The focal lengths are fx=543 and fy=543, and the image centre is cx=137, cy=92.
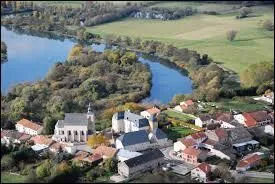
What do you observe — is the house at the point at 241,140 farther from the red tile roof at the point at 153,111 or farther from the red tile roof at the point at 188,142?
the red tile roof at the point at 153,111

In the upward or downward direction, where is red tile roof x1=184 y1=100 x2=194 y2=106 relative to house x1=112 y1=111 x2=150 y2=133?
downward

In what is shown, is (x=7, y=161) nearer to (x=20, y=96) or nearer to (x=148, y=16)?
(x=20, y=96)

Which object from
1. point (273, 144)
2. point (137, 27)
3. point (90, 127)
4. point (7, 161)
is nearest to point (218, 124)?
point (273, 144)

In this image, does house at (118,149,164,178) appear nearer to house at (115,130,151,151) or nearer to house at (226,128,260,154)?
house at (115,130,151,151)

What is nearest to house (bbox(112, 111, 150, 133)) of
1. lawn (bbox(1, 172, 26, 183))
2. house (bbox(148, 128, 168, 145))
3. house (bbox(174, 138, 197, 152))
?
house (bbox(148, 128, 168, 145))

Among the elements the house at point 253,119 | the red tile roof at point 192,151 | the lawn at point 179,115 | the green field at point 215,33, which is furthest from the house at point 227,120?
the green field at point 215,33

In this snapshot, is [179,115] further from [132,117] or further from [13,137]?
[13,137]
